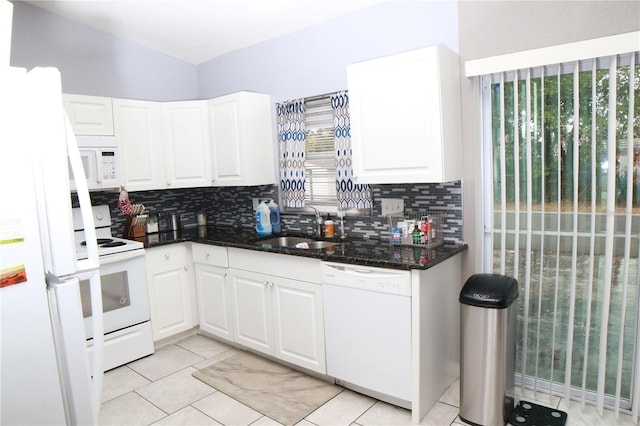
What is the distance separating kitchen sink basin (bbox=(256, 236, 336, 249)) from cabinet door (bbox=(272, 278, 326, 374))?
19.1 inches

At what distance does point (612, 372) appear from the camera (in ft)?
7.70

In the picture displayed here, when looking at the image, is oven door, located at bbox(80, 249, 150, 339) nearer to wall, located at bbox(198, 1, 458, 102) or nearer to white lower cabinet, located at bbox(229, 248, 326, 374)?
white lower cabinet, located at bbox(229, 248, 326, 374)

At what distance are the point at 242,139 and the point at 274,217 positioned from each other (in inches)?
28.2

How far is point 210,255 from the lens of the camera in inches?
134

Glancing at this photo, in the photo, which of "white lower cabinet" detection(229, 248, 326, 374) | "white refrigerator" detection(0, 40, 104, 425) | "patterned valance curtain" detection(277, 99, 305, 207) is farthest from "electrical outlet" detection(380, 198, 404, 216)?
"white refrigerator" detection(0, 40, 104, 425)

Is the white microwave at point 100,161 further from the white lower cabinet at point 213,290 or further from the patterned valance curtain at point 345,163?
the patterned valance curtain at point 345,163

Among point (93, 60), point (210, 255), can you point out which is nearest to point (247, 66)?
point (93, 60)

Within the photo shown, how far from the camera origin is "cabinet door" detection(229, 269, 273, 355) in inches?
120

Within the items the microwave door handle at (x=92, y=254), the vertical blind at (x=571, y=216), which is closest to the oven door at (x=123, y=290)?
the microwave door handle at (x=92, y=254)

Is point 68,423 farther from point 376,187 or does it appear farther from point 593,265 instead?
point 593,265

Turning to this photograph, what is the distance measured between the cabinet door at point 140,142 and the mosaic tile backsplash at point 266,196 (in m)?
0.34

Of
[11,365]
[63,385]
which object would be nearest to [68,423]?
[63,385]

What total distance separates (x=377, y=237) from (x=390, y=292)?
809mm

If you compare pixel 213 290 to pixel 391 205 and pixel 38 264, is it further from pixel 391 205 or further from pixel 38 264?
pixel 38 264
